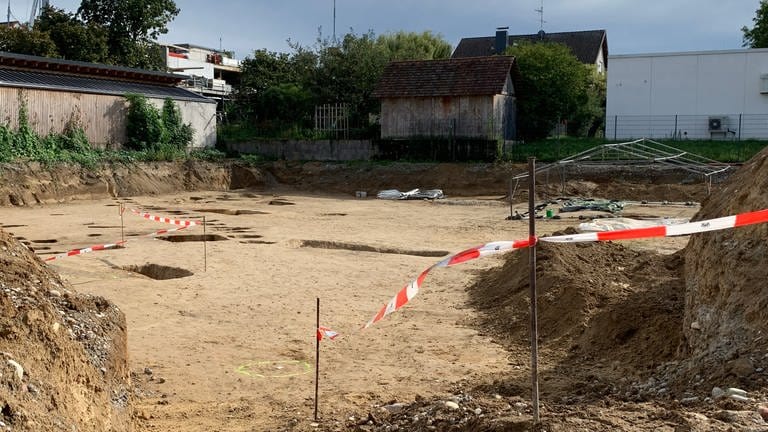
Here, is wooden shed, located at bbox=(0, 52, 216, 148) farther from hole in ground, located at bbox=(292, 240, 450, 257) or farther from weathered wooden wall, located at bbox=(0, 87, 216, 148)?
hole in ground, located at bbox=(292, 240, 450, 257)

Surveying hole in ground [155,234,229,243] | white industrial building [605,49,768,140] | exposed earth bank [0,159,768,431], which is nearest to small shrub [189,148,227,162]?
hole in ground [155,234,229,243]

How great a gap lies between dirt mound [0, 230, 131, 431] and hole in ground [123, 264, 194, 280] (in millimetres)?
6552

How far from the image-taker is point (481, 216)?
83.1 ft

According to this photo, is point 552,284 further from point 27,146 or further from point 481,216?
point 27,146

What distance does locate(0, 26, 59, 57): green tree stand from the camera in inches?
1609

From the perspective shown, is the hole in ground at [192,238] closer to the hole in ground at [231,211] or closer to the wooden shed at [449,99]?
the hole in ground at [231,211]

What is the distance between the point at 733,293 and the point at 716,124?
3243 centimetres

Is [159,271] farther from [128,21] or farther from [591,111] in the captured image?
[128,21]

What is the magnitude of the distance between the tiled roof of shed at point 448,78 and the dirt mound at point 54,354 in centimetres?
2987

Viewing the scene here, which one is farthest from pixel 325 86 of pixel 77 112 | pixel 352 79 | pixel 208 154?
pixel 77 112

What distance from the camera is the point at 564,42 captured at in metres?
57.1

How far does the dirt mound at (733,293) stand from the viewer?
610 centimetres

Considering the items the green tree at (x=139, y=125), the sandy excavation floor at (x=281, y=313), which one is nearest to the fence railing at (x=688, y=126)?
the sandy excavation floor at (x=281, y=313)

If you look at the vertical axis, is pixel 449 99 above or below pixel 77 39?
below
